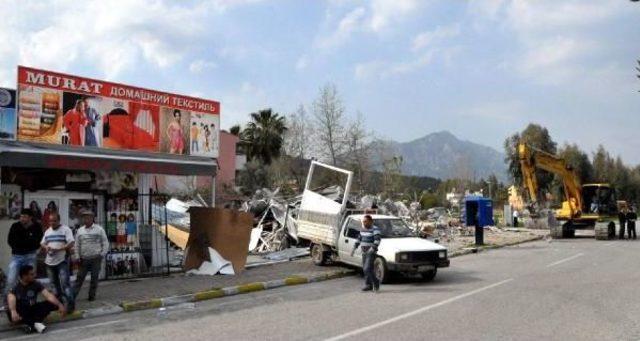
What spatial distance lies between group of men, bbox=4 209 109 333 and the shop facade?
93.9 inches

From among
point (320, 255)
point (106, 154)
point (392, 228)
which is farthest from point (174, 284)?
point (392, 228)

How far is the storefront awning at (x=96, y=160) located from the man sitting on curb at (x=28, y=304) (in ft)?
12.7

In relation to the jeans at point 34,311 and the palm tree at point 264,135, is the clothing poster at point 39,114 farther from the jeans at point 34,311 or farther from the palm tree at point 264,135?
the palm tree at point 264,135

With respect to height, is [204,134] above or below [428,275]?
above

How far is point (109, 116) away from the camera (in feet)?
50.4

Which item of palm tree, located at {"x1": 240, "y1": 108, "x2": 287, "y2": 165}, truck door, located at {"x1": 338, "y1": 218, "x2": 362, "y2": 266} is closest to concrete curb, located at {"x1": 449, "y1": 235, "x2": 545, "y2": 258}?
truck door, located at {"x1": 338, "y1": 218, "x2": 362, "y2": 266}

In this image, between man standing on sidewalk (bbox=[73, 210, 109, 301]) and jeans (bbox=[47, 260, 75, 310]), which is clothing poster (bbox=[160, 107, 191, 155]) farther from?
jeans (bbox=[47, 260, 75, 310])

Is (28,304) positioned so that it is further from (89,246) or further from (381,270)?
(381,270)

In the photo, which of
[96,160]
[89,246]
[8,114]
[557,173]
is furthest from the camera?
[557,173]

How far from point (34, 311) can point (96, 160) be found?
5106mm

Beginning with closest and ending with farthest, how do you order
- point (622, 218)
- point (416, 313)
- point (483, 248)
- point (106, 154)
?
point (416, 313), point (106, 154), point (483, 248), point (622, 218)

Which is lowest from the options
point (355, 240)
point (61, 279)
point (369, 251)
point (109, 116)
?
point (61, 279)

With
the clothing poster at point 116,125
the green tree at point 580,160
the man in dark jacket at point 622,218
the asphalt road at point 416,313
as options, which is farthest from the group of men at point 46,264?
the green tree at point 580,160

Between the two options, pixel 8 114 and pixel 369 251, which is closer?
pixel 8 114
